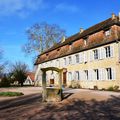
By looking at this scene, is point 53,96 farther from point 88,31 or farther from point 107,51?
point 88,31

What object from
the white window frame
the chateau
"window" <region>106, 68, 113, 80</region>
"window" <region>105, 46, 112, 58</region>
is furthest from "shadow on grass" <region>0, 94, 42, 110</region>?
the white window frame

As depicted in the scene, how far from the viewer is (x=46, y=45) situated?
57438mm

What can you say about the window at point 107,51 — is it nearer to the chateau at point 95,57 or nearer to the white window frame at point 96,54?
the chateau at point 95,57

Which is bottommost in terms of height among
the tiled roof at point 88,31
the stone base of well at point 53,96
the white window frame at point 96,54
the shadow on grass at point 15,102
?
the shadow on grass at point 15,102

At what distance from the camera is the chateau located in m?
29.6

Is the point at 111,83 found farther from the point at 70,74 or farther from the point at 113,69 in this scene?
the point at 70,74

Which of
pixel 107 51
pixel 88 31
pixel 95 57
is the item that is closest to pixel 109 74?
pixel 107 51

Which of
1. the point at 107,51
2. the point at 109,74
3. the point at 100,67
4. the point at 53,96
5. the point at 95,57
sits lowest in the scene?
the point at 53,96

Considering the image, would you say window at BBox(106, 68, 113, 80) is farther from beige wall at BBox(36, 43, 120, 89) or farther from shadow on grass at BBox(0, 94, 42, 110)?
shadow on grass at BBox(0, 94, 42, 110)

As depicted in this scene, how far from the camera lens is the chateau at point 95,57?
2958 centimetres

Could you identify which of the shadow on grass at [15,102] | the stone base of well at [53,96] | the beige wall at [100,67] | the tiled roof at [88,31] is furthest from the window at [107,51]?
the stone base of well at [53,96]

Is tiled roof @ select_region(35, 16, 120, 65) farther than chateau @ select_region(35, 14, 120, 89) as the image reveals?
Yes

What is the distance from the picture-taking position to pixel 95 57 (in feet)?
110

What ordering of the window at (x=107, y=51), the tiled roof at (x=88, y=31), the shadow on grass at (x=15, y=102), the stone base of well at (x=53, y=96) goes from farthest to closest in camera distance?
the tiled roof at (x=88, y=31) < the window at (x=107, y=51) < the stone base of well at (x=53, y=96) < the shadow on grass at (x=15, y=102)
